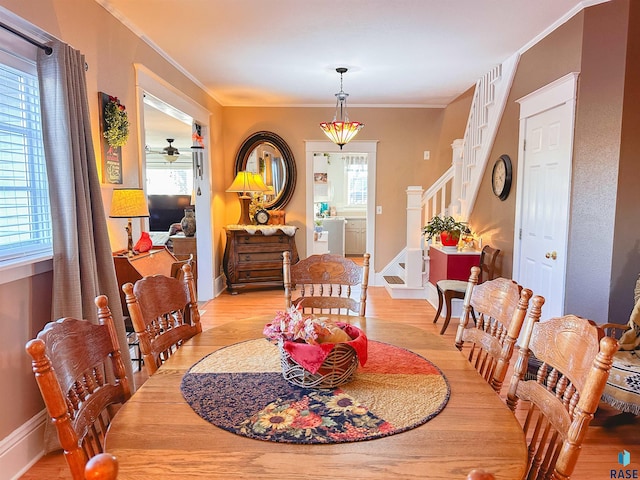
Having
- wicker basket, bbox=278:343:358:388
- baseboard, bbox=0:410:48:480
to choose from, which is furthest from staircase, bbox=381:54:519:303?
baseboard, bbox=0:410:48:480

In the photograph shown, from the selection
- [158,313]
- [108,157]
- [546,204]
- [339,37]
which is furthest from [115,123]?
[546,204]

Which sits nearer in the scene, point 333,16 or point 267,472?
point 267,472

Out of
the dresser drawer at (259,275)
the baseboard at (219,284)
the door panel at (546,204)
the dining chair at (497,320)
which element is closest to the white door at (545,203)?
the door panel at (546,204)

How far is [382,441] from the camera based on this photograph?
1.09 meters

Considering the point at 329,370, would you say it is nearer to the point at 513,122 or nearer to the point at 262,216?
the point at 513,122

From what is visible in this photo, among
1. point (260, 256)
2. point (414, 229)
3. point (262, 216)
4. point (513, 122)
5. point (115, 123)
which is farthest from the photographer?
point (262, 216)

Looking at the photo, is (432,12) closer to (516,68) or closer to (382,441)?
(516,68)

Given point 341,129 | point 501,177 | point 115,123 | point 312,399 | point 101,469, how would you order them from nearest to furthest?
point 101,469 → point 312,399 → point 115,123 → point 501,177 → point 341,129

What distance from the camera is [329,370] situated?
1.34 metres

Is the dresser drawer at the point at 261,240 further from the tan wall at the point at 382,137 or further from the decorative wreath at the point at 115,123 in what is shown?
the decorative wreath at the point at 115,123

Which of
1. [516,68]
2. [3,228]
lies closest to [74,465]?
[3,228]

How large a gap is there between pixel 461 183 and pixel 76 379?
5.08 meters

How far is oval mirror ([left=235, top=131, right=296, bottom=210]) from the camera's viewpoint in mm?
6332

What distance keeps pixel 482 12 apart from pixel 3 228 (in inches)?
128
